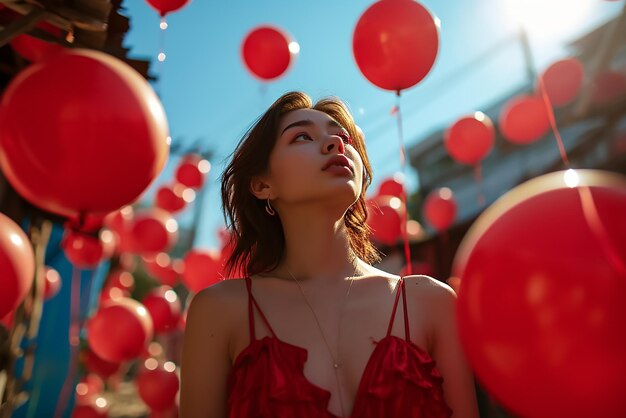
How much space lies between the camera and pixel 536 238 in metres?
0.94

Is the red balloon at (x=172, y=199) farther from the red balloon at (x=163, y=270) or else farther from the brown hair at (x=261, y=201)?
the brown hair at (x=261, y=201)

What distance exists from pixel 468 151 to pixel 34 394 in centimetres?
600

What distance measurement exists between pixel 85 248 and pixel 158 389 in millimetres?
2201

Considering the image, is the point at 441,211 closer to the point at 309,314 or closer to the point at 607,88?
the point at 607,88

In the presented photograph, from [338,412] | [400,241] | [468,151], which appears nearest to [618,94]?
[468,151]

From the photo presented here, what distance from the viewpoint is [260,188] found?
2.06 meters

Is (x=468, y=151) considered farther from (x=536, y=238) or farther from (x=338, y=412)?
(x=536, y=238)

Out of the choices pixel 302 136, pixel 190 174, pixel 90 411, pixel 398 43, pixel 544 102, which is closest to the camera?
pixel 302 136

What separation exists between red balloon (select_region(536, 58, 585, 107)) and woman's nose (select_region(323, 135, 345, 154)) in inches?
132

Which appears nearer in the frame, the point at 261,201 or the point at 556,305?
the point at 556,305

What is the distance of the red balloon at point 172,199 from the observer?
633cm

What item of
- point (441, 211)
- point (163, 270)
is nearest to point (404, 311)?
point (441, 211)

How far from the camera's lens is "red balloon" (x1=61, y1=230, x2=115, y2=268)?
531 centimetres

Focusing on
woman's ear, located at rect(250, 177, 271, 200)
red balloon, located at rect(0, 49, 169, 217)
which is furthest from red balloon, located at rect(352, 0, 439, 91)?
red balloon, located at rect(0, 49, 169, 217)
